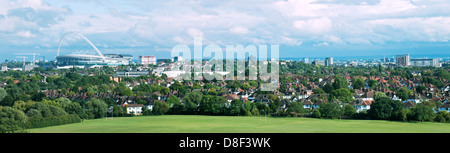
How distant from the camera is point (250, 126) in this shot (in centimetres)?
2758

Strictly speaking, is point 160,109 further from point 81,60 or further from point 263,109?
point 81,60

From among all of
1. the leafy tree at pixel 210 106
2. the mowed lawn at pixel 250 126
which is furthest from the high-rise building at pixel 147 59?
the mowed lawn at pixel 250 126

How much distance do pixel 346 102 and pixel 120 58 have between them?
11532 centimetres

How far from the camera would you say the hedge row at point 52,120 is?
2730cm

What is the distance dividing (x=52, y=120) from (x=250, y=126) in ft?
36.4

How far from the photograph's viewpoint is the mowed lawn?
2525cm

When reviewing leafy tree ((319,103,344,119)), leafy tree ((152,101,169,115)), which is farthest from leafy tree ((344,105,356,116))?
leafy tree ((152,101,169,115))

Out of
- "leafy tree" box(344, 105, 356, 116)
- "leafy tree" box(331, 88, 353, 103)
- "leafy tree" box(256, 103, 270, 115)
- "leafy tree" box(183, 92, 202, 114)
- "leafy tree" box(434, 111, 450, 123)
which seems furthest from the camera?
"leafy tree" box(331, 88, 353, 103)

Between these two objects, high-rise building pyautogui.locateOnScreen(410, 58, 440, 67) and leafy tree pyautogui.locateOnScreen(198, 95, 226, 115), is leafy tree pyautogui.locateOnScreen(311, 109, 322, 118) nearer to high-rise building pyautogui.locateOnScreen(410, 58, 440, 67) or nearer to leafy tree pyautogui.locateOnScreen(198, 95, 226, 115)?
leafy tree pyautogui.locateOnScreen(198, 95, 226, 115)

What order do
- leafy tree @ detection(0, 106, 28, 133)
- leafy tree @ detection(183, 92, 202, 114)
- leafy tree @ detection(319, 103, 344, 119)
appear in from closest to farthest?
leafy tree @ detection(0, 106, 28, 133)
leafy tree @ detection(319, 103, 344, 119)
leafy tree @ detection(183, 92, 202, 114)

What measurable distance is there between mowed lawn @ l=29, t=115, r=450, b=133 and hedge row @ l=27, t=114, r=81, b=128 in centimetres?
75

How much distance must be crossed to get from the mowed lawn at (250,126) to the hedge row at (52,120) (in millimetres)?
752

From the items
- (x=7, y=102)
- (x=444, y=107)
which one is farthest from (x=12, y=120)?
(x=444, y=107)
